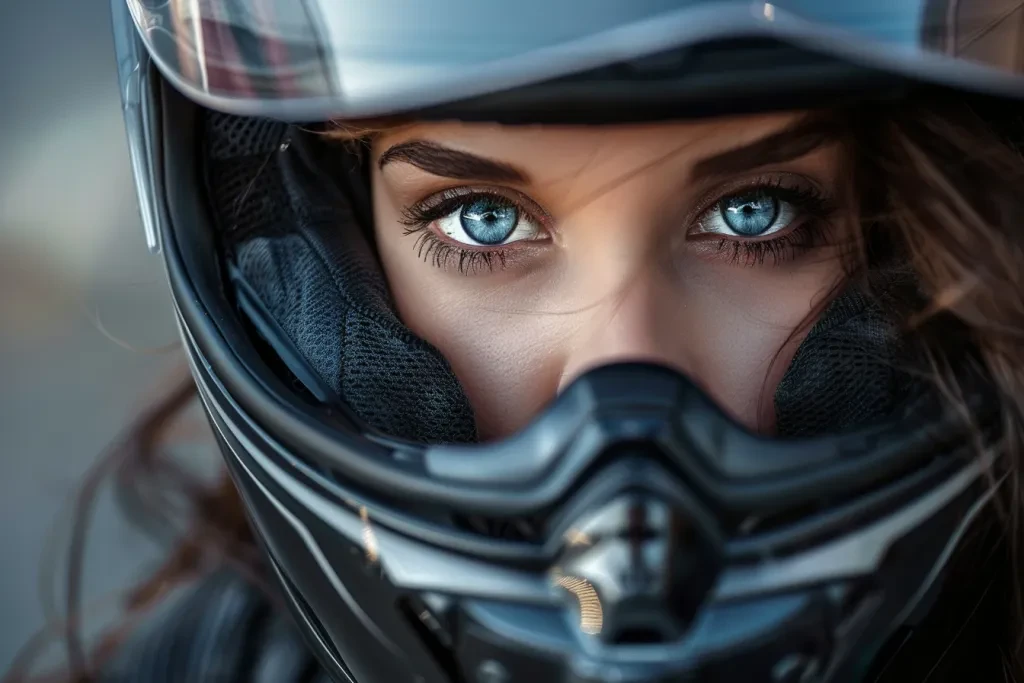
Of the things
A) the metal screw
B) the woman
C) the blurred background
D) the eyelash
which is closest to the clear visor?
the woman

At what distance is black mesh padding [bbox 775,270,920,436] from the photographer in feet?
2.69

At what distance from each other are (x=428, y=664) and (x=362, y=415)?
0.66ft

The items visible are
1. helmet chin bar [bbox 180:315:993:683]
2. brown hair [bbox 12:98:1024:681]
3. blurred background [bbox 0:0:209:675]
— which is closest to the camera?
helmet chin bar [bbox 180:315:993:683]

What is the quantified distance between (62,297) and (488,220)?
3.82 feet

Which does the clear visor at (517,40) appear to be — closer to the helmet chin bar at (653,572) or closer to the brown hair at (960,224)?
the brown hair at (960,224)

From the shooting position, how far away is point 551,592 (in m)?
0.69

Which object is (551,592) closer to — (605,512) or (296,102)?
(605,512)

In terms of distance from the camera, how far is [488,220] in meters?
0.84

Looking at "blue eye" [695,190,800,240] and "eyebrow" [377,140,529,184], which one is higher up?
"blue eye" [695,190,800,240]

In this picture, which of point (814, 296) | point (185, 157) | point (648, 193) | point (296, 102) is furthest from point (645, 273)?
point (185, 157)

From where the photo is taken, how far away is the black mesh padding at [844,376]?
820mm

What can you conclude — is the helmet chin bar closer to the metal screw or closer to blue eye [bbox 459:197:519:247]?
the metal screw

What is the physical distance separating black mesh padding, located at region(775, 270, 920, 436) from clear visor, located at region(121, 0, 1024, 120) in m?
0.19

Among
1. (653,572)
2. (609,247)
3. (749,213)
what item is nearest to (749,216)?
(749,213)
